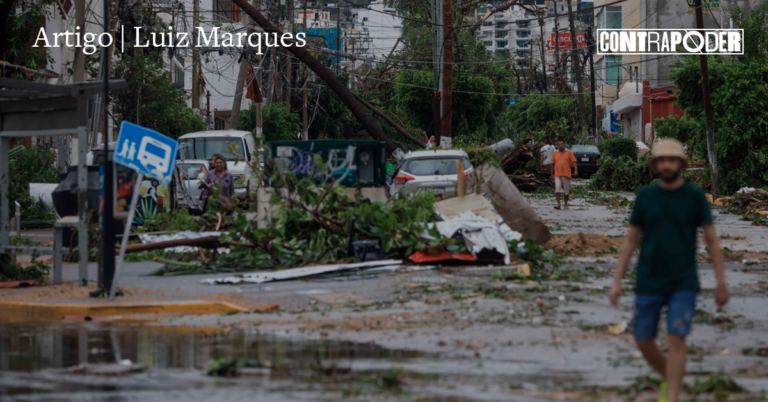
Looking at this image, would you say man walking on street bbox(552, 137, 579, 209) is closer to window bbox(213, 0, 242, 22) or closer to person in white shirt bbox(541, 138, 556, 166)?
person in white shirt bbox(541, 138, 556, 166)

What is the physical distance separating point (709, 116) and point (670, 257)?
912 inches

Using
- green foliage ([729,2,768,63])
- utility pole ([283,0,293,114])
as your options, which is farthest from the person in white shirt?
utility pole ([283,0,293,114])

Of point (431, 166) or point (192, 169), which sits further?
point (192, 169)

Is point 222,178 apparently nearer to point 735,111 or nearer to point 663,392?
point 663,392

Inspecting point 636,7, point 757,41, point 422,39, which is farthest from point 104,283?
point 636,7

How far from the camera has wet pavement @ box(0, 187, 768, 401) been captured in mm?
5836

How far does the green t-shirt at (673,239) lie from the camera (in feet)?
17.7

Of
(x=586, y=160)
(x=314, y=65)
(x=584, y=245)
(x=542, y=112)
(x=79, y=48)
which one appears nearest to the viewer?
(x=584, y=245)

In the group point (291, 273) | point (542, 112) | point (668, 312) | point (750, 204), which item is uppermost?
point (542, 112)

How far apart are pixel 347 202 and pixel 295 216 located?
894mm

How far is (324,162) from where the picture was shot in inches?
575

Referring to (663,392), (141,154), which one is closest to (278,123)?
(141,154)

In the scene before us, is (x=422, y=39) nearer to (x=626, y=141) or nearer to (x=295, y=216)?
(x=626, y=141)

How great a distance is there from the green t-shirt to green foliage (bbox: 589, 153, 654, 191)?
96.3ft
